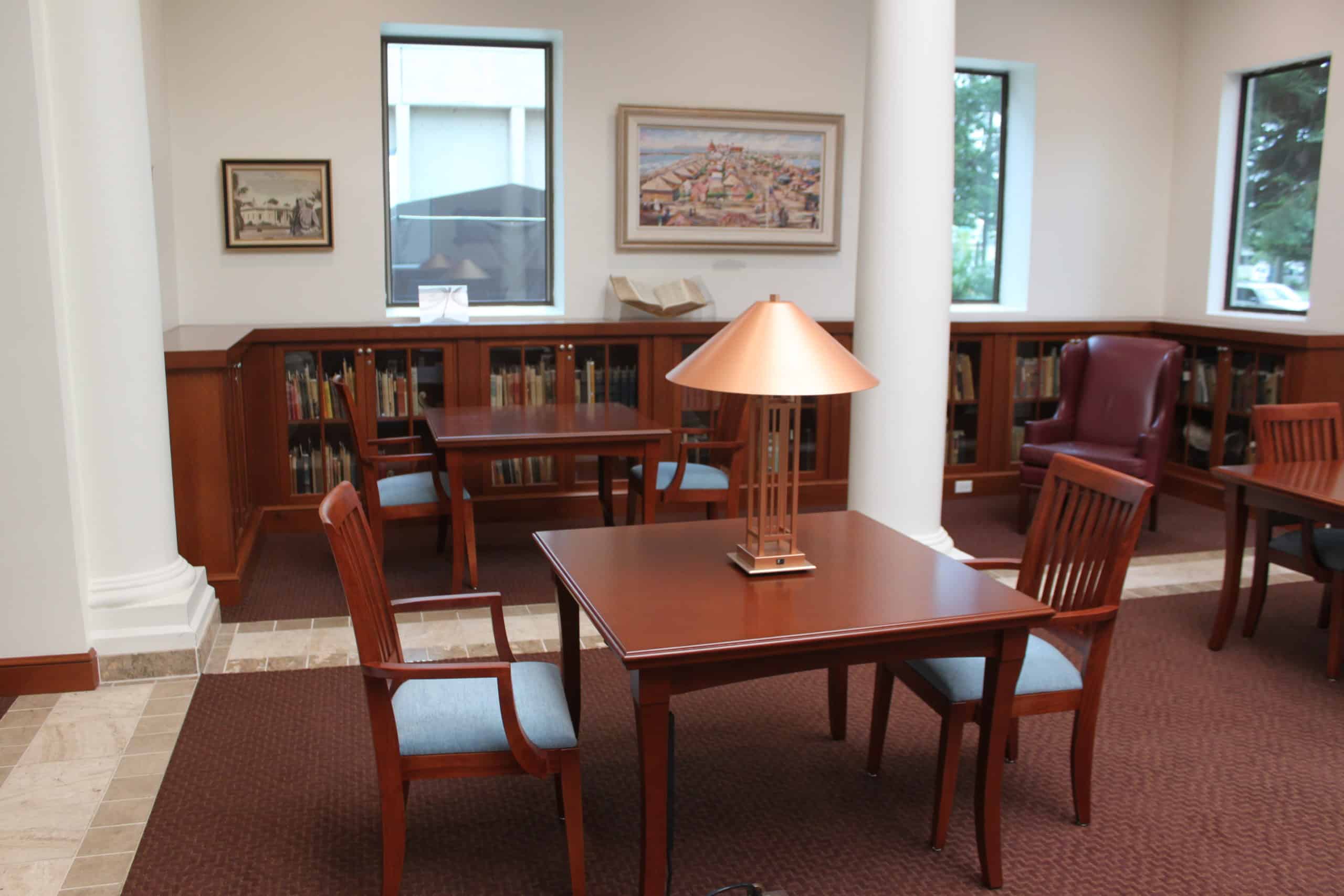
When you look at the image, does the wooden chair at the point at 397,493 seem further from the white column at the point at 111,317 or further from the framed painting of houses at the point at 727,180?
the framed painting of houses at the point at 727,180

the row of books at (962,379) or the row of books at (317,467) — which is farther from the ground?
the row of books at (962,379)

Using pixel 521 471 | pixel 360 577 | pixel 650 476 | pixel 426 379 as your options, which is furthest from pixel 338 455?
pixel 360 577

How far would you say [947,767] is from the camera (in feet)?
9.32

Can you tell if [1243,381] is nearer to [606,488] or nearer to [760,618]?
[606,488]

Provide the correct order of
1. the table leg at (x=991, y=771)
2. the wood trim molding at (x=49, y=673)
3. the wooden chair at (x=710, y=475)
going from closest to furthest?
1. the table leg at (x=991, y=771)
2. the wood trim molding at (x=49, y=673)
3. the wooden chair at (x=710, y=475)

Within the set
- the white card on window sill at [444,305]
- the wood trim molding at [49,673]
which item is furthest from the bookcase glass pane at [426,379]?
the wood trim molding at [49,673]

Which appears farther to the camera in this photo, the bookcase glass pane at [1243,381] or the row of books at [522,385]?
the bookcase glass pane at [1243,381]

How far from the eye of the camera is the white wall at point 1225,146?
6113mm

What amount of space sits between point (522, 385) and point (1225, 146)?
4.60 meters

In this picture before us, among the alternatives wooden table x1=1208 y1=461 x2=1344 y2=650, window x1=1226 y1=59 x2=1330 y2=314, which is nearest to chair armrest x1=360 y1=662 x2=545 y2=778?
wooden table x1=1208 y1=461 x2=1344 y2=650

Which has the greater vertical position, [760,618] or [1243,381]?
[1243,381]

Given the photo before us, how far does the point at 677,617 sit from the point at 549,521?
150 inches

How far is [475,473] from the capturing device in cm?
620

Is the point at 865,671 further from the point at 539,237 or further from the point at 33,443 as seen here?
the point at 539,237
